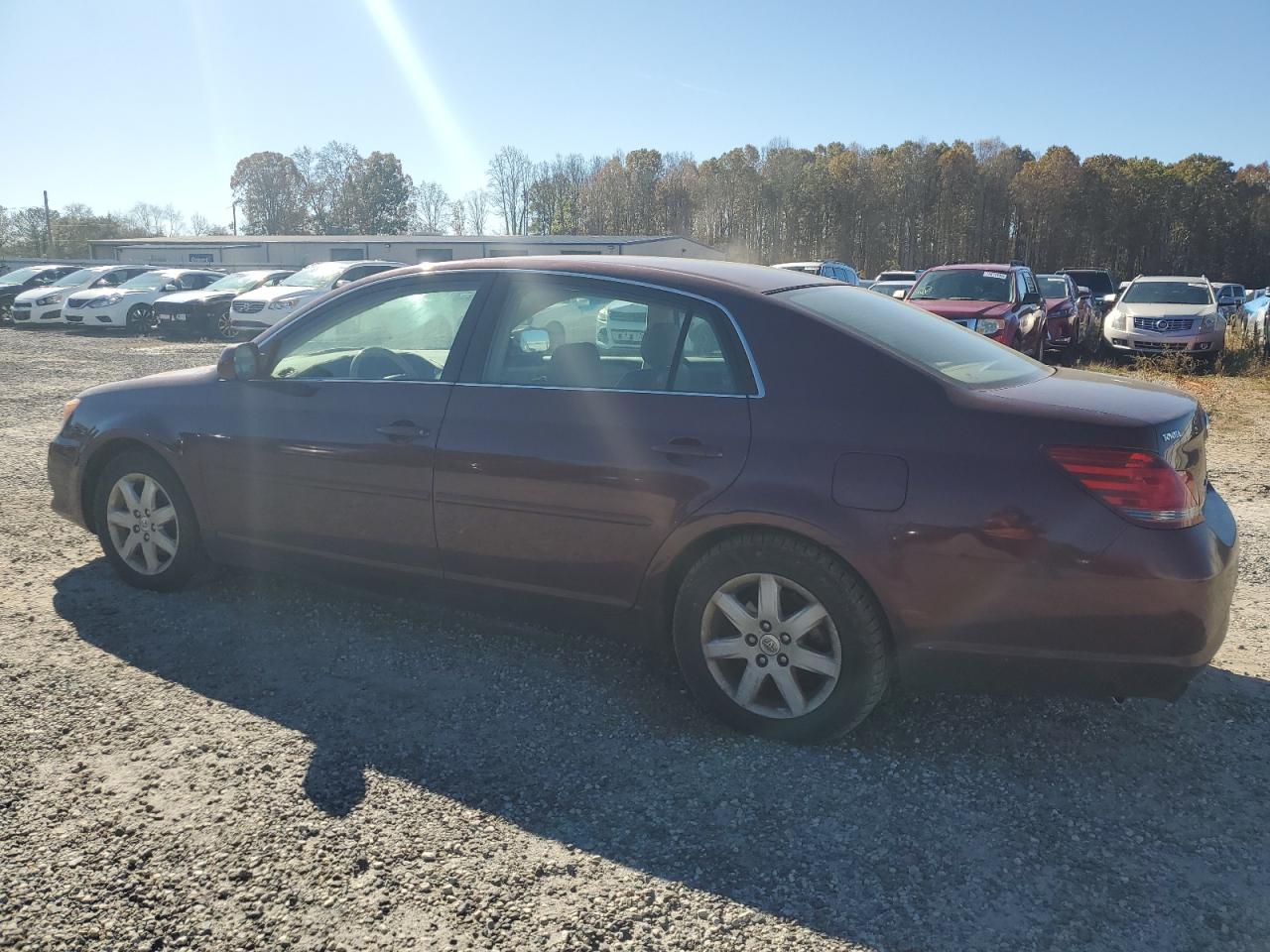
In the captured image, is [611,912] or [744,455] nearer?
[611,912]

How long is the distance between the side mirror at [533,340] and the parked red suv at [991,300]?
10147mm

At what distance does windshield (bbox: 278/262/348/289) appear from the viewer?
2073 cm

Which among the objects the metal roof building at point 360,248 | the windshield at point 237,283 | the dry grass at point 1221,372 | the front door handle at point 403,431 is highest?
the metal roof building at point 360,248

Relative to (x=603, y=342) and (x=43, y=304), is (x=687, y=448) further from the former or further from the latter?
(x=43, y=304)

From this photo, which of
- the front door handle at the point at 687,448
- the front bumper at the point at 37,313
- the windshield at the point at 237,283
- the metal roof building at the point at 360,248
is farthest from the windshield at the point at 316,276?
the metal roof building at the point at 360,248

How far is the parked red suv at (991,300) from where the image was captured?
12.9 meters

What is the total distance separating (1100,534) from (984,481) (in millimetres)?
358

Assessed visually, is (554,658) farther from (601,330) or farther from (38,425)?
(38,425)

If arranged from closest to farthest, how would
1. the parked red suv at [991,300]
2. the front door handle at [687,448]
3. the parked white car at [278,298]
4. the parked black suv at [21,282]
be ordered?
the front door handle at [687,448], the parked red suv at [991,300], the parked white car at [278,298], the parked black suv at [21,282]

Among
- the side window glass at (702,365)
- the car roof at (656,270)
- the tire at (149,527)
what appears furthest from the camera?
the tire at (149,527)

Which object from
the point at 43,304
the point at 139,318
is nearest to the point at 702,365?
the point at 139,318

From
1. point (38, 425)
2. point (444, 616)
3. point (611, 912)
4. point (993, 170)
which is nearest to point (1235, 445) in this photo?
point (444, 616)

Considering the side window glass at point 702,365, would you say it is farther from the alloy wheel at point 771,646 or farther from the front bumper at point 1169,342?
the front bumper at point 1169,342

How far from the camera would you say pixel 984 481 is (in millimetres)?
2947
